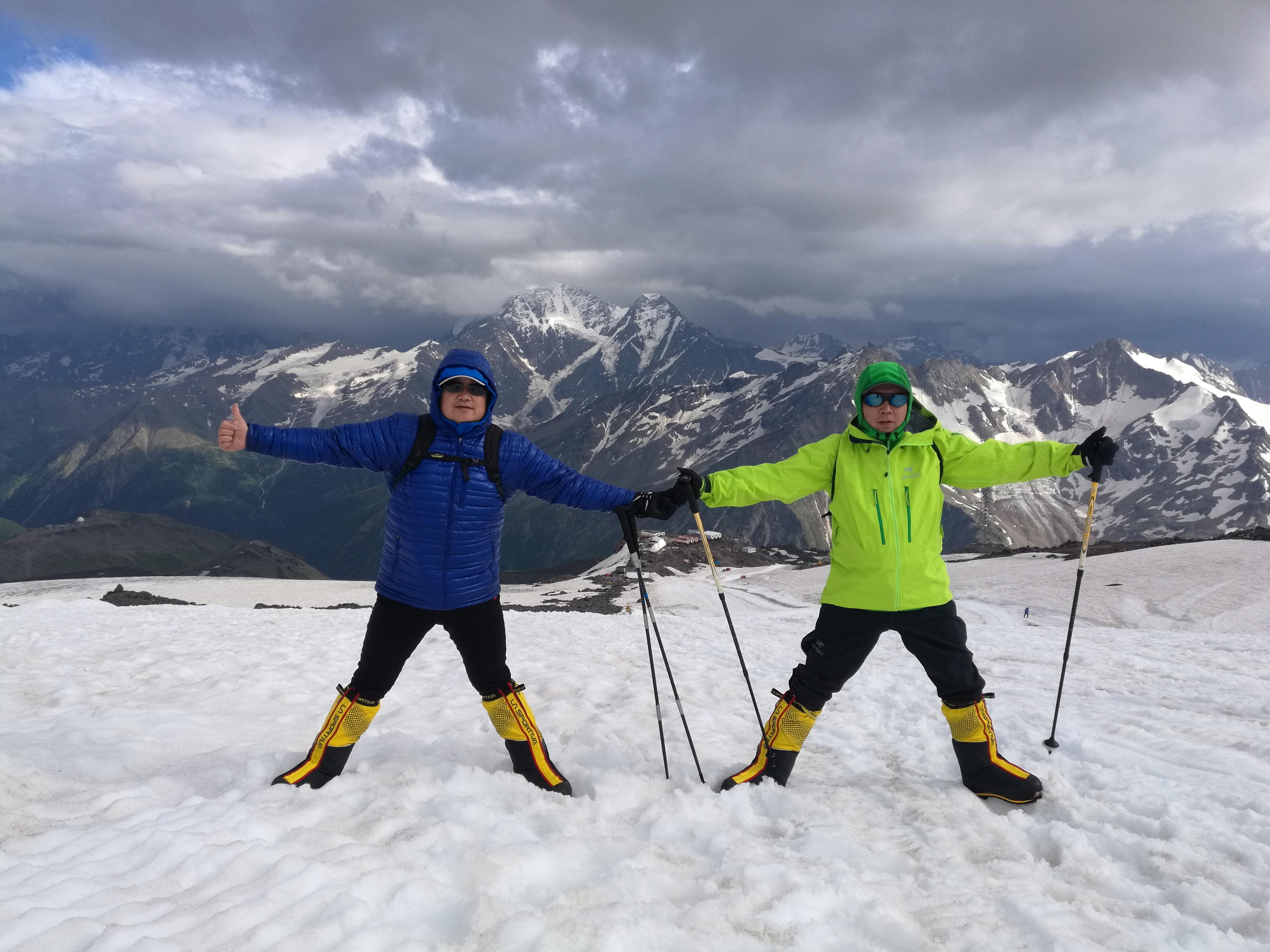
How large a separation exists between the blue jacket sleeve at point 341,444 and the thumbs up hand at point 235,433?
51 mm

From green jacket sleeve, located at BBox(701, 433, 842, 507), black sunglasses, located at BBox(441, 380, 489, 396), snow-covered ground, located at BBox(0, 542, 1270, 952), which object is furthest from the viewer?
green jacket sleeve, located at BBox(701, 433, 842, 507)

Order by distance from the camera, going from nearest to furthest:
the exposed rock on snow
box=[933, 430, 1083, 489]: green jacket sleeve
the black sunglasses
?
the black sunglasses → box=[933, 430, 1083, 489]: green jacket sleeve → the exposed rock on snow

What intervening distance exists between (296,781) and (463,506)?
8.72ft

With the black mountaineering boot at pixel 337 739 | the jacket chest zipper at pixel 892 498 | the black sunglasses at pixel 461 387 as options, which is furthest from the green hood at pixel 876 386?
the black mountaineering boot at pixel 337 739

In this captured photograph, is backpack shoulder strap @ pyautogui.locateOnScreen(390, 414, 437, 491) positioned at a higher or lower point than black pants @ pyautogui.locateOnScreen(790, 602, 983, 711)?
higher

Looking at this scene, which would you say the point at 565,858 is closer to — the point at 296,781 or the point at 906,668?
the point at 296,781

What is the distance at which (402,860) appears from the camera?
439cm

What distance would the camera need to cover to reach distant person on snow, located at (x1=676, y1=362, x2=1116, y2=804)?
5797mm

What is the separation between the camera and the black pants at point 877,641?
5805 millimetres

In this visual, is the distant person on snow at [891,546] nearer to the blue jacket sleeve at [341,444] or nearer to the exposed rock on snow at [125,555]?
the blue jacket sleeve at [341,444]

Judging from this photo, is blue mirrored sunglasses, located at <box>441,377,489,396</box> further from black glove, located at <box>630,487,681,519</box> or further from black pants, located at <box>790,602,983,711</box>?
black pants, located at <box>790,602,983,711</box>

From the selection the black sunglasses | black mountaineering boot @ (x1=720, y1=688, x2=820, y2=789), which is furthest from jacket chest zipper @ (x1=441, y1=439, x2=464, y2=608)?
black mountaineering boot @ (x1=720, y1=688, x2=820, y2=789)

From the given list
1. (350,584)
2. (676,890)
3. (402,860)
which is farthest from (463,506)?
(350,584)

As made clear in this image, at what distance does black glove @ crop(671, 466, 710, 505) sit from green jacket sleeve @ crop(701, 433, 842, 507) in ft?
0.17
